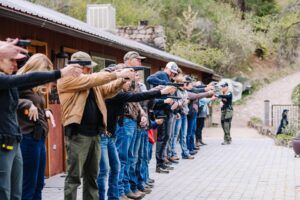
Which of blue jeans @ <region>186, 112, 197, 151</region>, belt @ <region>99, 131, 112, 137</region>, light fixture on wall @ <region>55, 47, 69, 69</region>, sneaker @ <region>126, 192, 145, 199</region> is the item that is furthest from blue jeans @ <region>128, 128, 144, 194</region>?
blue jeans @ <region>186, 112, 197, 151</region>

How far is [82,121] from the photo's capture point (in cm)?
645

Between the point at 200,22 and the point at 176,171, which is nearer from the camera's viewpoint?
the point at 176,171

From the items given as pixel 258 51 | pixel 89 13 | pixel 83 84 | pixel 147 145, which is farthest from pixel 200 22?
pixel 83 84

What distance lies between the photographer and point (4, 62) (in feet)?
16.8

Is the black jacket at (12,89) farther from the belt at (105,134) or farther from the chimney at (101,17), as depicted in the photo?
the chimney at (101,17)

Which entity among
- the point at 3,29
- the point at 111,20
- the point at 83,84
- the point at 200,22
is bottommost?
the point at 83,84

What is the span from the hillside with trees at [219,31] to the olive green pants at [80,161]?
98.7 ft

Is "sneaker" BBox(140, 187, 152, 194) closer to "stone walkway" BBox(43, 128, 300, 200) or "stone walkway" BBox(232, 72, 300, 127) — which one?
"stone walkway" BBox(43, 128, 300, 200)

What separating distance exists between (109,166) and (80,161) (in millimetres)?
941

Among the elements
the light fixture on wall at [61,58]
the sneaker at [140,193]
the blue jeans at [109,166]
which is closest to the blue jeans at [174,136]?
the light fixture on wall at [61,58]

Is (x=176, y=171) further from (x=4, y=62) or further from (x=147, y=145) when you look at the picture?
(x=4, y=62)

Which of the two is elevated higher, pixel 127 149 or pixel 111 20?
pixel 111 20

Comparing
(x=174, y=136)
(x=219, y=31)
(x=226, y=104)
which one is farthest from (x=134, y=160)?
(x=219, y=31)

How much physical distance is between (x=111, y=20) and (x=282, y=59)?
25459 millimetres
